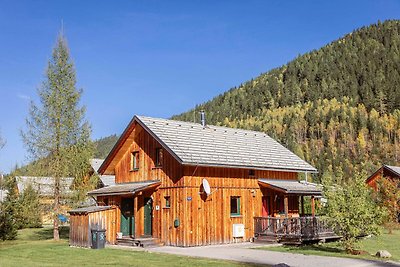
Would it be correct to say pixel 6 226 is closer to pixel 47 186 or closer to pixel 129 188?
pixel 47 186

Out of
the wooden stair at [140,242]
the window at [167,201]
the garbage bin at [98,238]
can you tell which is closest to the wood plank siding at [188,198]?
the window at [167,201]

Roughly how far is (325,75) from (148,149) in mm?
130741

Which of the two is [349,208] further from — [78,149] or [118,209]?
[78,149]

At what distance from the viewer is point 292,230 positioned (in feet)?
80.3

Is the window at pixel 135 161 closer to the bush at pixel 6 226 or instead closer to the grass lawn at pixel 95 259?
the grass lawn at pixel 95 259

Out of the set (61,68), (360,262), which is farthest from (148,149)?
(360,262)

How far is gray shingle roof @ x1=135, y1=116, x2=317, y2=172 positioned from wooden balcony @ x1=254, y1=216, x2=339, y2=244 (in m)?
3.43

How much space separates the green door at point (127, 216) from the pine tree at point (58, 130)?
441 cm

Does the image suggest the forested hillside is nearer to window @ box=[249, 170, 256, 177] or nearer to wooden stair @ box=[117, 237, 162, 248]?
window @ box=[249, 170, 256, 177]

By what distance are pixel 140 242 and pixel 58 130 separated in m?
9.41

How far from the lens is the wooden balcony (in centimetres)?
2416

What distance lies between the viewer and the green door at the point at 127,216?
27.0 metres

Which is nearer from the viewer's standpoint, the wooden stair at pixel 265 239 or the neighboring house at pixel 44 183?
the wooden stair at pixel 265 239

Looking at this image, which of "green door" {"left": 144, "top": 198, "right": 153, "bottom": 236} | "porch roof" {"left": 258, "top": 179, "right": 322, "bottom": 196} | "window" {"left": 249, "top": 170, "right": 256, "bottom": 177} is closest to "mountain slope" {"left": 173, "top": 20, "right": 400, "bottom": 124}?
"porch roof" {"left": 258, "top": 179, "right": 322, "bottom": 196}
